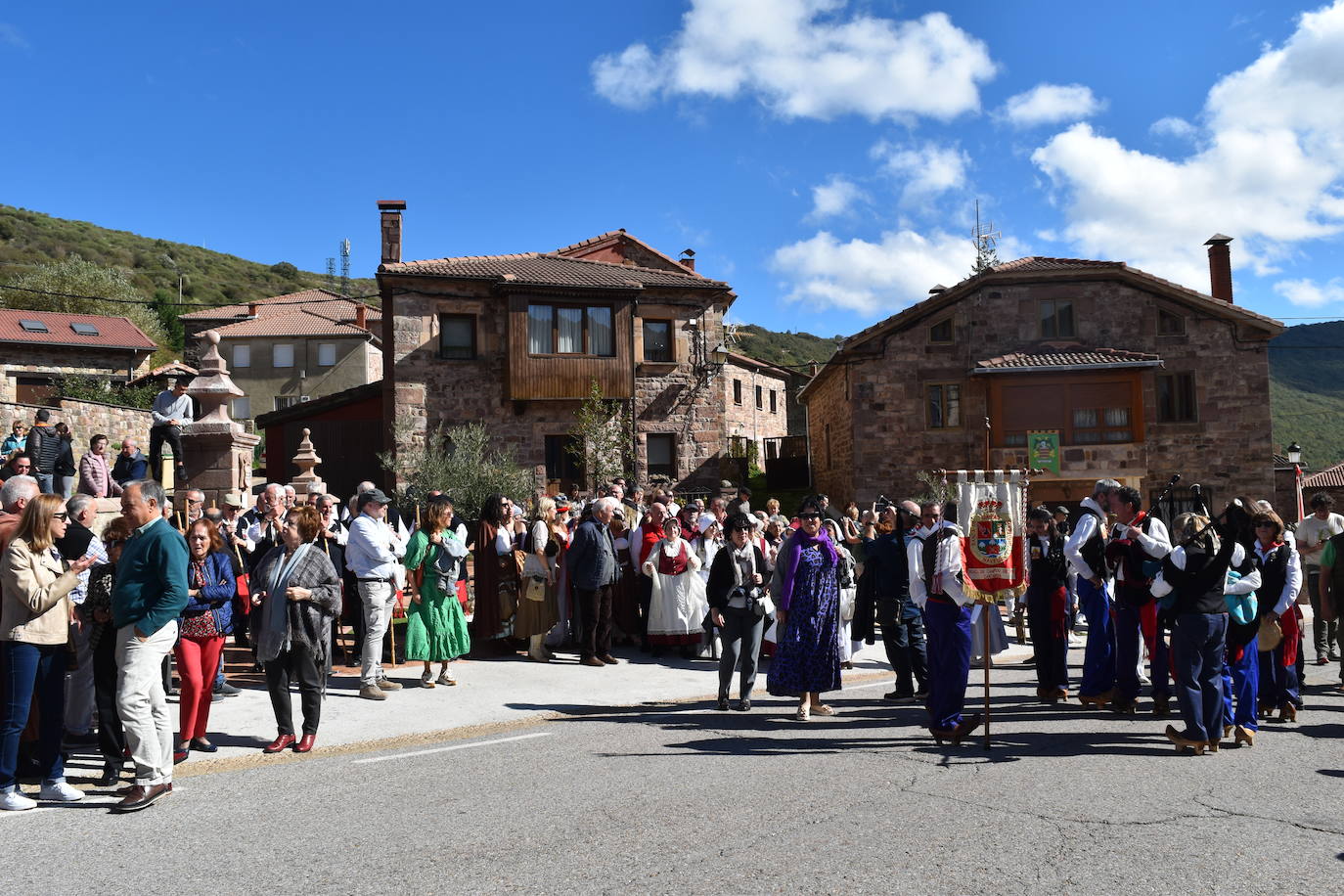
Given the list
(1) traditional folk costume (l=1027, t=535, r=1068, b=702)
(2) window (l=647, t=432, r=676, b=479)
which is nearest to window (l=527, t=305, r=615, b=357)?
(2) window (l=647, t=432, r=676, b=479)

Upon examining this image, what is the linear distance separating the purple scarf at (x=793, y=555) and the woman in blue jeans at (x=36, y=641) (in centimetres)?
539

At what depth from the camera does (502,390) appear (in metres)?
28.3

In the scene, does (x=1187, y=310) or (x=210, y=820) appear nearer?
(x=210, y=820)

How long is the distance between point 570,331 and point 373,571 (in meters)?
19.9

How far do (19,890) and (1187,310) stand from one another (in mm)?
31584

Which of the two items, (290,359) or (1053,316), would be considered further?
(290,359)

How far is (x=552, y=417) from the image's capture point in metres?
28.6

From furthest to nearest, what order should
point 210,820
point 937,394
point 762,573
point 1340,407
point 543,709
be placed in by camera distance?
1. point 1340,407
2. point 937,394
3. point 762,573
4. point 543,709
5. point 210,820

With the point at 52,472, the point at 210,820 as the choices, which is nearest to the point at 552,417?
the point at 52,472

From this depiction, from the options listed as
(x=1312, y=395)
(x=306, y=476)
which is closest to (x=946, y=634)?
(x=306, y=476)

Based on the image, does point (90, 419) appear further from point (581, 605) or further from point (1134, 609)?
point (1134, 609)

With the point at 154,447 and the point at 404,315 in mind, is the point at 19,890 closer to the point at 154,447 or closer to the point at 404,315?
the point at 154,447

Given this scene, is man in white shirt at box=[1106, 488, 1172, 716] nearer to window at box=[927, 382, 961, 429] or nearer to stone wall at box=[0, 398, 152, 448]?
window at box=[927, 382, 961, 429]

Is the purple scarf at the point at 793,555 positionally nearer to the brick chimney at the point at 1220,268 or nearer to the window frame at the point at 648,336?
the window frame at the point at 648,336
